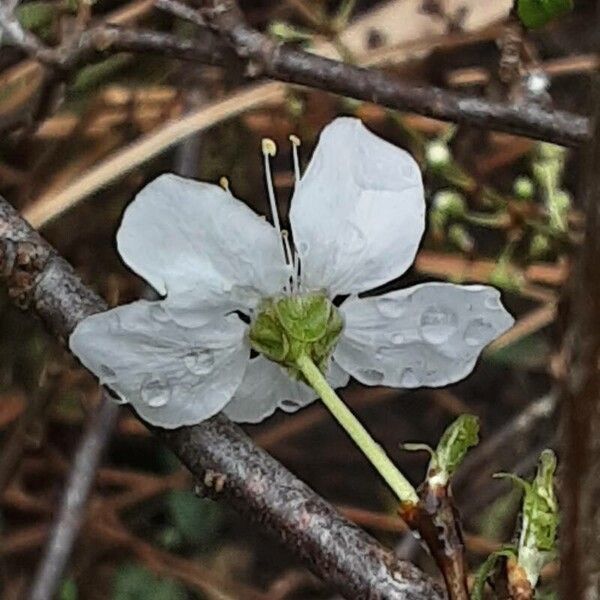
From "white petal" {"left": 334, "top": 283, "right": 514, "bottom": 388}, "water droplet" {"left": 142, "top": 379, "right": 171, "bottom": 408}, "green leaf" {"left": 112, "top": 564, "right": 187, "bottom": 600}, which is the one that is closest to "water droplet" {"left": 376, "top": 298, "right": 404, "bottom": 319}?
"white petal" {"left": 334, "top": 283, "right": 514, "bottom": 388}

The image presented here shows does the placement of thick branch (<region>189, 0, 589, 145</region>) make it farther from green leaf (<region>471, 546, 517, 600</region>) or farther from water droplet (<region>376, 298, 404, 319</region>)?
green leaf (<region>471, 546, 517, 600</region>)

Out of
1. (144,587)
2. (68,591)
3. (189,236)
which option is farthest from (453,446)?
(144,587)

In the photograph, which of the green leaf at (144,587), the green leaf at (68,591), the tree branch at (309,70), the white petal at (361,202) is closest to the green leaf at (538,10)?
the tree branch at (309,70)

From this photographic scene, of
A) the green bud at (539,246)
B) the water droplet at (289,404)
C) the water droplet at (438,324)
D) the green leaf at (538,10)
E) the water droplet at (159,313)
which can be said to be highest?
the water droplet at (159,313)

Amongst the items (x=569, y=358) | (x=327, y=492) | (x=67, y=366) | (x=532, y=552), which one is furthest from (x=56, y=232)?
(x=569, y=358)

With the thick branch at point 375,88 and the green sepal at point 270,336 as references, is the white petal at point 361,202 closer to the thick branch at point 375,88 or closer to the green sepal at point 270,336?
the green sepal at point 270,336

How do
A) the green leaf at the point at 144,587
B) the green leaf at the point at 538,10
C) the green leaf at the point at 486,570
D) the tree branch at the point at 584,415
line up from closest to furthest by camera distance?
the tree branch at the point at 584,415 < the green leaf at the point at 486,570 < the green leaf at the point at 538,10 < the green leaf at the point at 144,587

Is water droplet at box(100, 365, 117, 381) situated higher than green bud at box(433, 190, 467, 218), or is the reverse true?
water droplet at box(100, 365, 117, 381)
